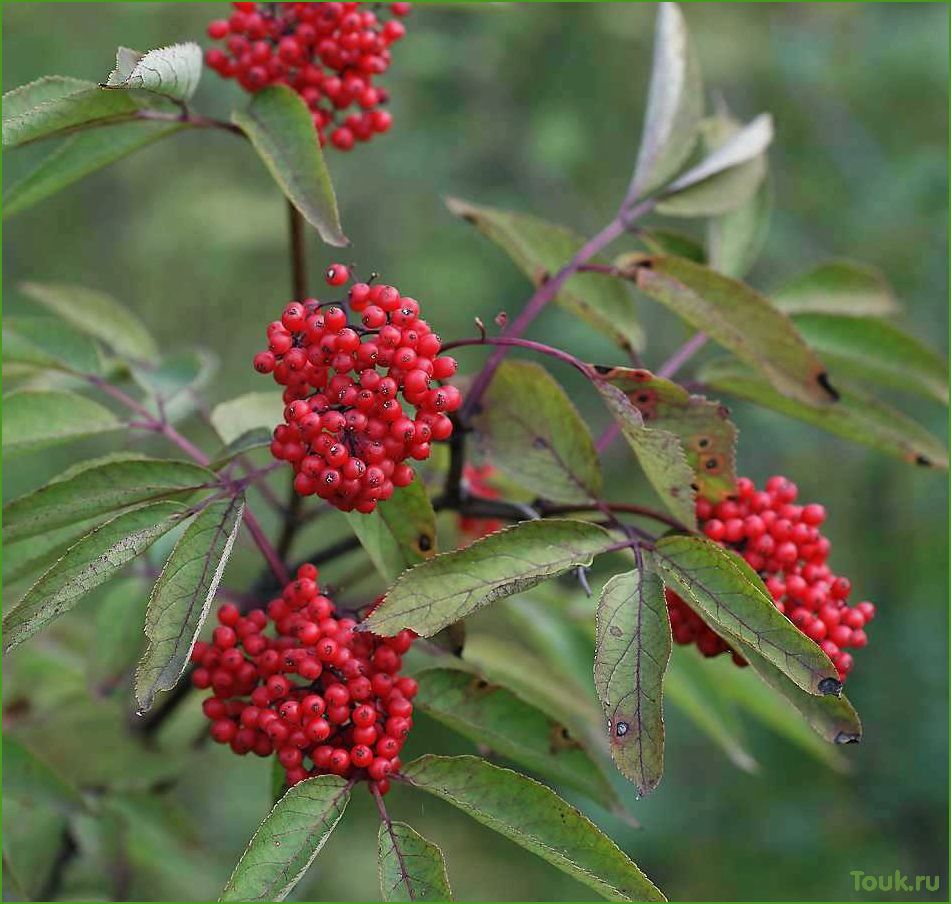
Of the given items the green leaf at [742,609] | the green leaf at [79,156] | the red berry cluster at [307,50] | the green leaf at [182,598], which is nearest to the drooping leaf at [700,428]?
the green leaf at [742,609]

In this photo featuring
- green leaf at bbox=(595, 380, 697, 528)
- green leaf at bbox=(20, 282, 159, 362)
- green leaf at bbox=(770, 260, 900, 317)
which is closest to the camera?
green leaf at bbox=(595, 380, 697, 528)

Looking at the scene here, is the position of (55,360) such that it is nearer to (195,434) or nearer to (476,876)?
(195,434)

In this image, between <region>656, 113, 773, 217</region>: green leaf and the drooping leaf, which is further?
<region>656, 113, 773, 217</region>: green leaf

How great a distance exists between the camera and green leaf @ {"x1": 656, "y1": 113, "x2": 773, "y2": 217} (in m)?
1.79

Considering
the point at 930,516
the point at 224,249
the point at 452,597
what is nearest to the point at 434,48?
the point at 224,249

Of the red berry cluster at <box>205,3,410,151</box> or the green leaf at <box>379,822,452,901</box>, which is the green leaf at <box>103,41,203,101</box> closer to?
the red berry cluster at <box>205,3,410,151</box>

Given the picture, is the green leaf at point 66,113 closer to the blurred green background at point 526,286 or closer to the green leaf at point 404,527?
the green leaf at point 404,527

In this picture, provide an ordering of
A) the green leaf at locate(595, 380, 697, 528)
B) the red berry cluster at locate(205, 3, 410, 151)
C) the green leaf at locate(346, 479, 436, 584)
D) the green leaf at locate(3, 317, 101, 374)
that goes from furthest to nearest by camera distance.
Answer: the green leaf at locate(3, 317, 101, 374) < the red berry cluster at locate(205, 3, 410, 151) < the green leaf at locate(346, 479, 436, 584) < the green leaf at locate(595, 380, 697, 528)

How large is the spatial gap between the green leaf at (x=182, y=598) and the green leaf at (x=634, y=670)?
0.41m

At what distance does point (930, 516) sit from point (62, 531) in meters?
3.15

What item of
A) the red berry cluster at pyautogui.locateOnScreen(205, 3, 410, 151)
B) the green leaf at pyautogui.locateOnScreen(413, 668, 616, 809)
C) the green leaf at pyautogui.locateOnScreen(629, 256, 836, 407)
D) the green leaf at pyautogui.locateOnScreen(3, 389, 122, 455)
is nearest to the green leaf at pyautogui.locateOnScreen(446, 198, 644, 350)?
the green leaf at pyautogui.locateOnScreen(629, 256, 836, 407)

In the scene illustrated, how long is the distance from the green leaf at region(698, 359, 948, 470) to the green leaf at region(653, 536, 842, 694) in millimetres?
503


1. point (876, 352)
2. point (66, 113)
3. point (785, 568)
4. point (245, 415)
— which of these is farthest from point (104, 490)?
point (876, 352)

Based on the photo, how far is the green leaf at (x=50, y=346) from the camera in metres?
1.74
